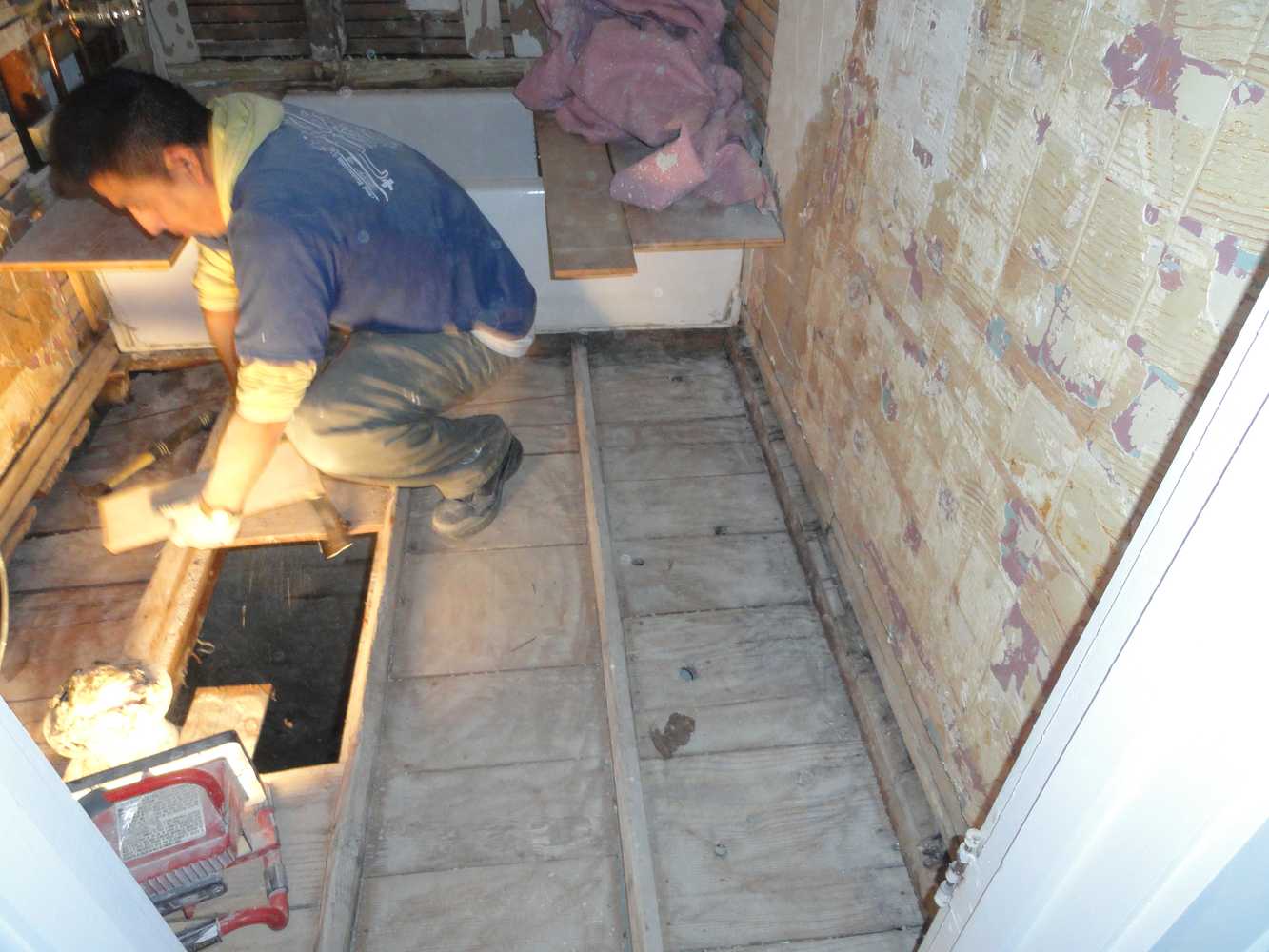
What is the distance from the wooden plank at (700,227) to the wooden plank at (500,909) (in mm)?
1642

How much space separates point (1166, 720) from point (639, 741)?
4.47 feet

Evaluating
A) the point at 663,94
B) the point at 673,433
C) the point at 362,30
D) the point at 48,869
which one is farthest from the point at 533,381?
the point at 48,869

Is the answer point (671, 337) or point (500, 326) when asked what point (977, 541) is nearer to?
point (500, 326)

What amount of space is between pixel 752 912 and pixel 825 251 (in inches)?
62.0

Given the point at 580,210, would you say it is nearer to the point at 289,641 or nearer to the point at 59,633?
the point at 289,641

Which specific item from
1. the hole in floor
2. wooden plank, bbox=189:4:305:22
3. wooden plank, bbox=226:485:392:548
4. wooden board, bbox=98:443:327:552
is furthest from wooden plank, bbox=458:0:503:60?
wooden board, bbox=98:443:327:552

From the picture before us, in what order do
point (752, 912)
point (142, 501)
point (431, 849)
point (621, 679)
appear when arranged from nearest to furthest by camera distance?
point (752, 912) < point (431, 849) < point (621, 679) < point (142, 501)

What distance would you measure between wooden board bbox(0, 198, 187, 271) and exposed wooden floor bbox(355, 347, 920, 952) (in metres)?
1.04

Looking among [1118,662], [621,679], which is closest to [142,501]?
[621,679]

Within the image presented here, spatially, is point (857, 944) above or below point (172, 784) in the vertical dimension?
below

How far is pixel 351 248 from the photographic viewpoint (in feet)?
5.76

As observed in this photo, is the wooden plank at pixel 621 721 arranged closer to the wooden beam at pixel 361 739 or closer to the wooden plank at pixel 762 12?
the wooden beam at pixel 361 739

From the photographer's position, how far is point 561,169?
107 inches

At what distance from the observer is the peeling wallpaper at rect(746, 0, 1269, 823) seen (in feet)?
3.09
